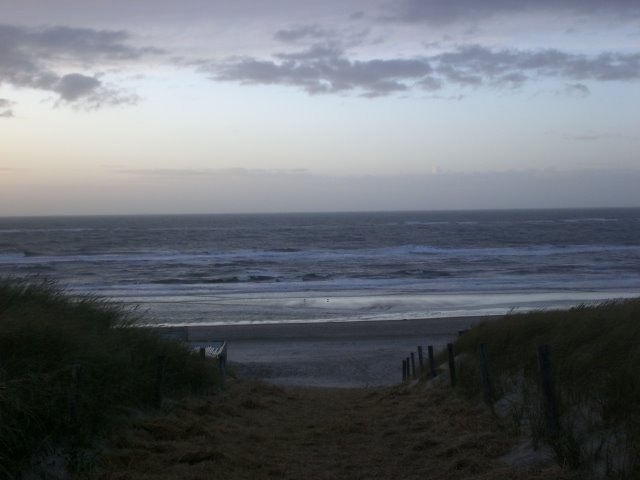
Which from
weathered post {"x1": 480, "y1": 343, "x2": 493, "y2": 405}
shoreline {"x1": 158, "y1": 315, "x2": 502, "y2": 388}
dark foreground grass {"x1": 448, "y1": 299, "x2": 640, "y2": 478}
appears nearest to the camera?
dark foreground grass {"x1": 448, "y1": 299, "x2": 640, "y2": 478}

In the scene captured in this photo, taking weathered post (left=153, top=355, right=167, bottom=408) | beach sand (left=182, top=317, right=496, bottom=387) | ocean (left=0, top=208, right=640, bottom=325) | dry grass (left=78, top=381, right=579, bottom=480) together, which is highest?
weathered post (left=153, top=355, right=167, bottom=408)

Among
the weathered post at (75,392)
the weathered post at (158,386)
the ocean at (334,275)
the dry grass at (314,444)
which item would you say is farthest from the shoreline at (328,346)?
the weathered post at (75,392)

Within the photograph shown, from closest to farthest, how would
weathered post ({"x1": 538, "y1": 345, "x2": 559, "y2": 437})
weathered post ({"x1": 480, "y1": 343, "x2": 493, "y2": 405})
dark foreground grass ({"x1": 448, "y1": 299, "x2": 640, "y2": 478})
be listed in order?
dark foreground grass ({"x1": 448, "y1": 299, "x2": 640, "y2": 478}) → weathered post ({"x1": 538, "y1": 345, "x2": 559, "y2": 437}) → weathered post ({"x1": 480, "y1": 343, "x2": 493, "y2": 405})

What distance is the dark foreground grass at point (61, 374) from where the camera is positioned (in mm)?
6837

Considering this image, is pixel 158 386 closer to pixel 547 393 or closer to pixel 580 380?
pixel 547 393

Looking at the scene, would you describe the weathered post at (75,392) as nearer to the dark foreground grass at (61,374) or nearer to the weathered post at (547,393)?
the dark foreground grass at (61,374)

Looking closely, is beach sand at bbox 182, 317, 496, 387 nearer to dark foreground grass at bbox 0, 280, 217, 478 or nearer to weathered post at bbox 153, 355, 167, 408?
dark foreground grass at bbox 0, 280, 217, 478

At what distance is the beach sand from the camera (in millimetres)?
22391

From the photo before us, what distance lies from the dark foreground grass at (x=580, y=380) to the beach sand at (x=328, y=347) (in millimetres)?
8969

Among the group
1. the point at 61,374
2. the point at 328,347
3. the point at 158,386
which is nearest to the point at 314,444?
the point at 158,386

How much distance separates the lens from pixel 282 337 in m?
28.9

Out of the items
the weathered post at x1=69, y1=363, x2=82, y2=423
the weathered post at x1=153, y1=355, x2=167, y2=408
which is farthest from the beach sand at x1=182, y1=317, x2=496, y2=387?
the weathered post at x1=69, y1=363, x2=82, y2=423

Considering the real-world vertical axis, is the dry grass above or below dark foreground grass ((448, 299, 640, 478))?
below

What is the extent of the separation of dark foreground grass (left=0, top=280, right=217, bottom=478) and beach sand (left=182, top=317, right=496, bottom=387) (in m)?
9.07
